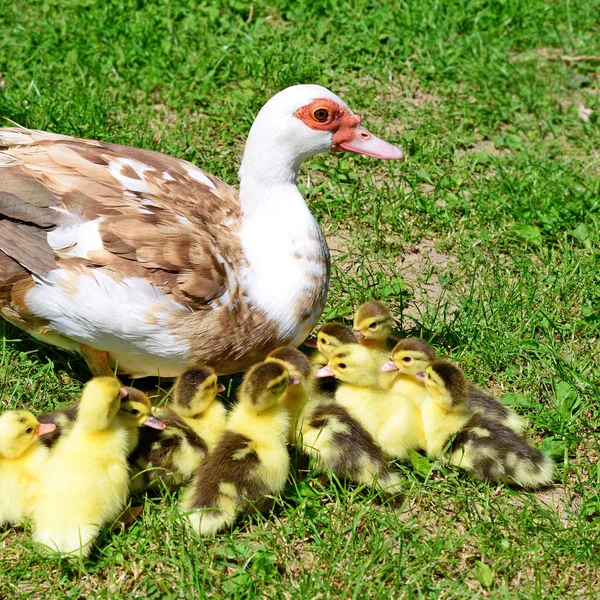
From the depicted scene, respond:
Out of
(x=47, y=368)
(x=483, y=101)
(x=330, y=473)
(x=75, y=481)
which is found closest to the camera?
(x=75, y=481)

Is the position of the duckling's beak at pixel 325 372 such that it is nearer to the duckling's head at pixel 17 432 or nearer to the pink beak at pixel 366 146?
the pink beak at pixel 366 146

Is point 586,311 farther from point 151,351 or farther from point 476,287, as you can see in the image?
point 151,351

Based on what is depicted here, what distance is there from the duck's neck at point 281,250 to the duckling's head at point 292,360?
254 millimetres

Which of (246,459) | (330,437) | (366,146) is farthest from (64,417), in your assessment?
(366,146)

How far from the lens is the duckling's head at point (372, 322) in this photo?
471 centimetres

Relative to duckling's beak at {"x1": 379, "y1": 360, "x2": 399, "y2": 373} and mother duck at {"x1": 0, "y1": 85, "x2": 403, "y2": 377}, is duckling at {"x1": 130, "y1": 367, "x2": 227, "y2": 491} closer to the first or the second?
mother duck at {"x1": 0, "y1": 85, "x2": 403, "y2": 377}

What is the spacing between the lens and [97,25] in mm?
7371

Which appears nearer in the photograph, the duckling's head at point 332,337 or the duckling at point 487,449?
the duckling at point 487,449

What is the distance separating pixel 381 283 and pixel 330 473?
68.9 inches

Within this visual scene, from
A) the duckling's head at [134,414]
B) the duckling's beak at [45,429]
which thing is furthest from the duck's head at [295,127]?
the duckling's beak at [45,429]

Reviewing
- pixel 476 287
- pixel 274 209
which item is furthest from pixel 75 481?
pixel 476 287

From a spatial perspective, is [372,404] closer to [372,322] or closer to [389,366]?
[389,366]

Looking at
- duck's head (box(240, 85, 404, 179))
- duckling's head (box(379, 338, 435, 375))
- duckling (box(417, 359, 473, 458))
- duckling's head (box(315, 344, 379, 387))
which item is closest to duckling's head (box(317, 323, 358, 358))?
duckling's head (box(315, 344, 379, 387))

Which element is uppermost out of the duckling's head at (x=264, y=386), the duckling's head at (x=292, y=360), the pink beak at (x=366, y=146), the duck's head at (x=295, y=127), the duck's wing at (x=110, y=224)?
the duck's head at (x=295, y=127)
